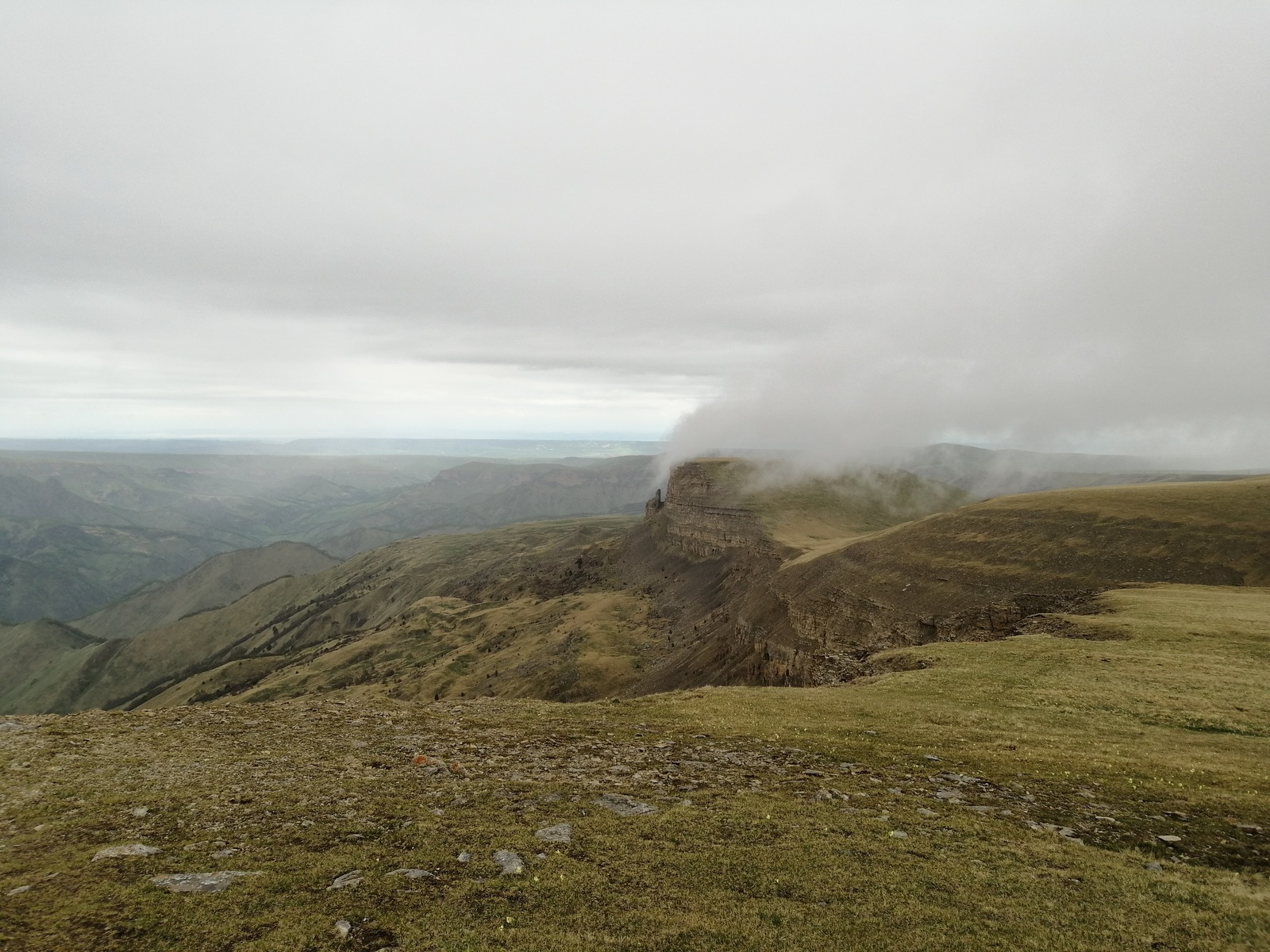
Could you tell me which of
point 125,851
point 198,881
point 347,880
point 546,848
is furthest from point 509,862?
point 125,851

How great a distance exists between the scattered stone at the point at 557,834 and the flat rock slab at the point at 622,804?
72.5 inches

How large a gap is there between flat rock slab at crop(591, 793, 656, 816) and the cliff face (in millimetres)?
118907

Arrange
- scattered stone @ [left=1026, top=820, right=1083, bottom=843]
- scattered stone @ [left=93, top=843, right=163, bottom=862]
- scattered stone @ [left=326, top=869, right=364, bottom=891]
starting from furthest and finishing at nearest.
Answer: scattered stone @ [left=1026, top=820, right=1083, bottom=843] < scattered stone @ [left=93, top=843, right=163, bottom=862] < scattered stone @ [left=326, top=869, right=364, bottom=891]

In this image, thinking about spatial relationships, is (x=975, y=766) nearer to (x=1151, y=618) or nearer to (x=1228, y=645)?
(x=1228, y=645)

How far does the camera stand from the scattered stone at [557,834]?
15.9m

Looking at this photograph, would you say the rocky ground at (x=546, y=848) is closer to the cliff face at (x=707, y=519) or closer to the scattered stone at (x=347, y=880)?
the scattered stone at (x=347, y=880)

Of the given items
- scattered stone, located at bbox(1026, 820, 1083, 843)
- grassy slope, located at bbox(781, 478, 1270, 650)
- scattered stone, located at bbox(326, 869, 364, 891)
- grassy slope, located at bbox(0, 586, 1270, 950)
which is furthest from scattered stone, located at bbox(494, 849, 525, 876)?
grassy slope, located at bbox(781, 478, 1270, 650)

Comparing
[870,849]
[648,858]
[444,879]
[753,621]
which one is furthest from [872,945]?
[753,621]

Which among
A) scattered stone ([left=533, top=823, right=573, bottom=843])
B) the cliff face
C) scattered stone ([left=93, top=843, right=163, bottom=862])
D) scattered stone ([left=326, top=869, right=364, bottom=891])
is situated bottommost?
the cliff face

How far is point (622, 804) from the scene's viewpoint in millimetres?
18484

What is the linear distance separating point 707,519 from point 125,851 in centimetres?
15866

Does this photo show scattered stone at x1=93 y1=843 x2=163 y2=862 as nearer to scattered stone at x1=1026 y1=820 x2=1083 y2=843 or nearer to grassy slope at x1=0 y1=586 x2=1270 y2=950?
grassy slope at x1=0 y1=586 x2=1270 y2=950

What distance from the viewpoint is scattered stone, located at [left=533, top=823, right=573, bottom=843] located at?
1594 cm

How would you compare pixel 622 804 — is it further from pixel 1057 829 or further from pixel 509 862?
pixel 1057 829
